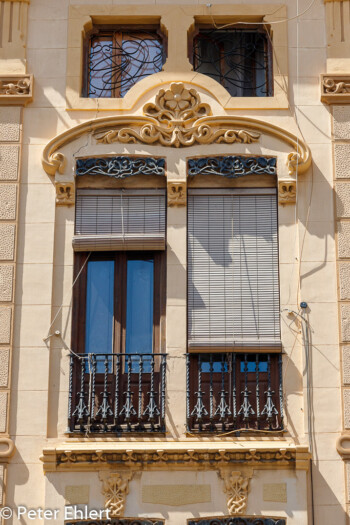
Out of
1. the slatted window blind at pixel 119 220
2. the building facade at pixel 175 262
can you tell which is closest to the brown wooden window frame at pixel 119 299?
the building facade at pixel 175 262

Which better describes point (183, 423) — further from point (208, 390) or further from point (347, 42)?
point (347, 42)

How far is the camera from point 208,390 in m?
16.4

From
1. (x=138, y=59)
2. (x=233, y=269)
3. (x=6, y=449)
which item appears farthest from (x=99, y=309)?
(x=138, y=59)

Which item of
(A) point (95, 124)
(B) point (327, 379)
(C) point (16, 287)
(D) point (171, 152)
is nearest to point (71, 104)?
(A) point (95, 124)

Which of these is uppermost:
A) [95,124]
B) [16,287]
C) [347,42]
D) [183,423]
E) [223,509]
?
[347,42]

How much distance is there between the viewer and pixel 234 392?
641 inches

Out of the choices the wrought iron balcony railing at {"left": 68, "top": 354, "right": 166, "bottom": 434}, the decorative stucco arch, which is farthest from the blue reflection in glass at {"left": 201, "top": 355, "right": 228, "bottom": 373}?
the decorative stucco arch

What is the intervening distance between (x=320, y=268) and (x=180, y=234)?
2025mm

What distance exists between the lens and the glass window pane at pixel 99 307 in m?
16.8

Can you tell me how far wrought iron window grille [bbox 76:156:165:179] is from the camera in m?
17.3

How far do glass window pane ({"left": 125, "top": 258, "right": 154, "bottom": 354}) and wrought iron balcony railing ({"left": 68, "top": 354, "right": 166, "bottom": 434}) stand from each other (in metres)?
0.26

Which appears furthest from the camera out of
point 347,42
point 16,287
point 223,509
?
point 347,42

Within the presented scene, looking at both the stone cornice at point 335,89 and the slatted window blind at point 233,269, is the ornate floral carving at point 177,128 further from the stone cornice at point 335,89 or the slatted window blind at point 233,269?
the stone cornice at point 335,89

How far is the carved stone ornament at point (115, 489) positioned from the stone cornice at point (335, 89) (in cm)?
617
